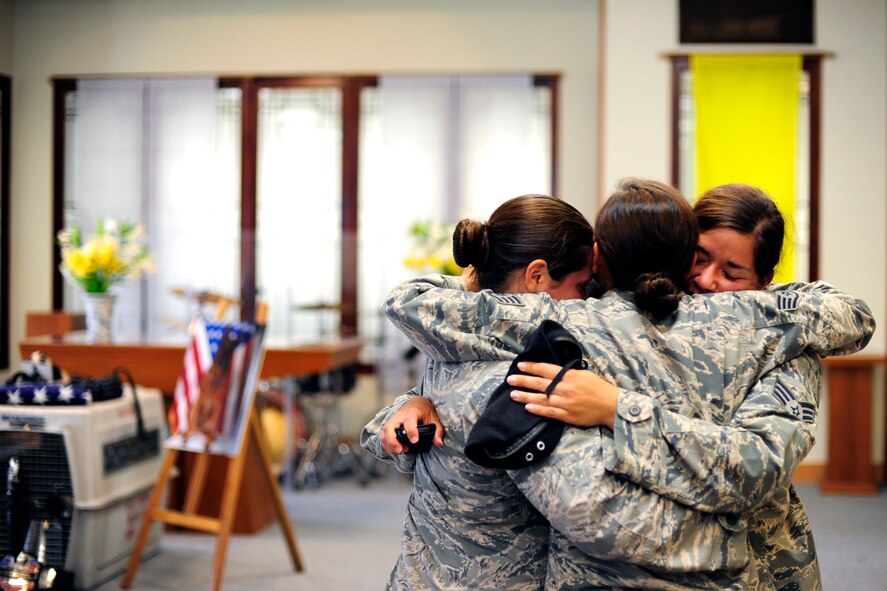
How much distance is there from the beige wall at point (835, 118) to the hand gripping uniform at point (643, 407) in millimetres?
4719

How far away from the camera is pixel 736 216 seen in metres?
1.61

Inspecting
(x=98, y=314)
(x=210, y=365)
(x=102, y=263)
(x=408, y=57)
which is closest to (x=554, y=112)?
(x=408, y=57)

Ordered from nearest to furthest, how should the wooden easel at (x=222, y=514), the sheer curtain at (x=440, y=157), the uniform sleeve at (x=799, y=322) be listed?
the uniform sleeve at (x=799, y=322) < the wooden easel at (x=222, y=514) < the sheer curtain at (x=440, y=157)

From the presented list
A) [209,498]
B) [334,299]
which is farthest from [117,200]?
[209,498]

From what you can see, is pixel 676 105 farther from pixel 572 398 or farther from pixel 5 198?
pixel 5 198

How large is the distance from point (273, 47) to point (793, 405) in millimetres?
6468

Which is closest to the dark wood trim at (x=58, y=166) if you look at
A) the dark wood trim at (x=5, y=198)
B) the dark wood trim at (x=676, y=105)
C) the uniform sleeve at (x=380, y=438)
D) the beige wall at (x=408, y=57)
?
the beige wall at (x=408, y=57)

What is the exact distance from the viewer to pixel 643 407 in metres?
1.29

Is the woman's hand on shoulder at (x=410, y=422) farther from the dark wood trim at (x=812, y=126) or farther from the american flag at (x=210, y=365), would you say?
the dark wood trim at (x=812, y=126)

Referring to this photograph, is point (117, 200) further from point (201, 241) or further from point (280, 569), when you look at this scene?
point (280, 569)

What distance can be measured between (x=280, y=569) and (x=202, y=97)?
4361mm

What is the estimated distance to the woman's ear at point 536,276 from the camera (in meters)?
1.48

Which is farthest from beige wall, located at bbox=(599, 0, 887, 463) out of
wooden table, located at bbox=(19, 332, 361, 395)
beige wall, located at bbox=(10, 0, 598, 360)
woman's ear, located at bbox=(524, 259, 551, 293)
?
woman's ear, located at bbox=(524, 259, 551, 293)

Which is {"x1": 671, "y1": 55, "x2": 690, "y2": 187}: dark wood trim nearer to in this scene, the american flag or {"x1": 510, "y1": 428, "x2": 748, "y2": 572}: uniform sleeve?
the american flag
